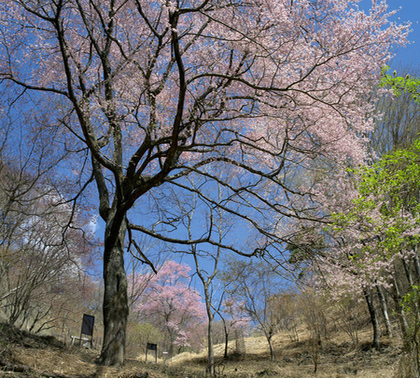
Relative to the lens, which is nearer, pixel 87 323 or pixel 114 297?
pixel 114 297

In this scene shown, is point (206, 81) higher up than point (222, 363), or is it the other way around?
point (206, 81)

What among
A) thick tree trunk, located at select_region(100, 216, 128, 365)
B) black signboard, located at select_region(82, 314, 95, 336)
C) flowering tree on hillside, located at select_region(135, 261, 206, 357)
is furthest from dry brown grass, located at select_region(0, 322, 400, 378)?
flowering tree on hillside, located at select_region(135, 261, 206, 357)

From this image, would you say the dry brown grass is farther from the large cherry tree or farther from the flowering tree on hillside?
the flowering tree on hillside

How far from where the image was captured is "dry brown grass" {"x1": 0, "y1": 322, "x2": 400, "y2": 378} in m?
4.05

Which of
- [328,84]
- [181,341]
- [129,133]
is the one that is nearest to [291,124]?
[328,84]

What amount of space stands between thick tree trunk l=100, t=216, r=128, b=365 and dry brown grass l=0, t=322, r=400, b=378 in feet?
1.05

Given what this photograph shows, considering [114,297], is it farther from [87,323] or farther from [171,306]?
[171,306]

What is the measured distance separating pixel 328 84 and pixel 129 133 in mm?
4488

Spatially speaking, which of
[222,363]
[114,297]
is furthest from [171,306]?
[114,297]

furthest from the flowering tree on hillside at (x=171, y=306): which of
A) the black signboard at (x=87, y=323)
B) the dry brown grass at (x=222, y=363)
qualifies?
the black signboard at (x=87, y=323)

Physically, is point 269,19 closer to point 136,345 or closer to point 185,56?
point 185,56

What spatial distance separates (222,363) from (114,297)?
4998 mm

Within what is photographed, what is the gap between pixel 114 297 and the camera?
6.08 m

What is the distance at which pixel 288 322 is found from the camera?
1859cm
